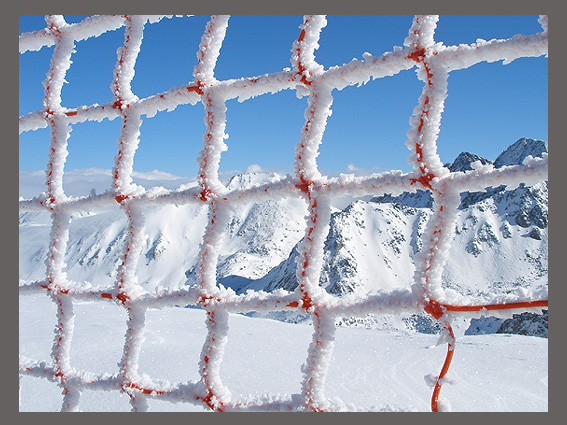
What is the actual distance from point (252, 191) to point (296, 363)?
2.83 feet

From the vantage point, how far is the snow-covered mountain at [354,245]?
31016mm

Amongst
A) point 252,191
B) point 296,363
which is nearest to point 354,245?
point 296,363

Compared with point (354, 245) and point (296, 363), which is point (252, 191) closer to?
point (296, 363)

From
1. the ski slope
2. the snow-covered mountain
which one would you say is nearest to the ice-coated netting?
the ski slope

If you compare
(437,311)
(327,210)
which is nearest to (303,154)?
(327,210)

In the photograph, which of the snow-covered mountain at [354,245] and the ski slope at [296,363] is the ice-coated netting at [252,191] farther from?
the snow-covered mountain at [354,245]

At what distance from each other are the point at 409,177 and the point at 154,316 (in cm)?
178

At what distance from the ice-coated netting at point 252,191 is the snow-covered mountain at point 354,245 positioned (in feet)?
80.6

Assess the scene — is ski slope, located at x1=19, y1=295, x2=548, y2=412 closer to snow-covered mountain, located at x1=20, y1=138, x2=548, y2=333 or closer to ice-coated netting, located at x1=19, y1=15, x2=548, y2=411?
ice-coated netting, located at x1=19, y1=15, x2=548, y2=411

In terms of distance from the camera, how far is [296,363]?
1.34 m

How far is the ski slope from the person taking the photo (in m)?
1.03

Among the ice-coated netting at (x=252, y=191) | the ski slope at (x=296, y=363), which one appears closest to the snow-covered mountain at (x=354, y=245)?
the ski slope at (x=296, y=363)

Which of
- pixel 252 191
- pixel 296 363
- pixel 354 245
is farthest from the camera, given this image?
pixel 354 245

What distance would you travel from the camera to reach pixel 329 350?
2.04 ft
